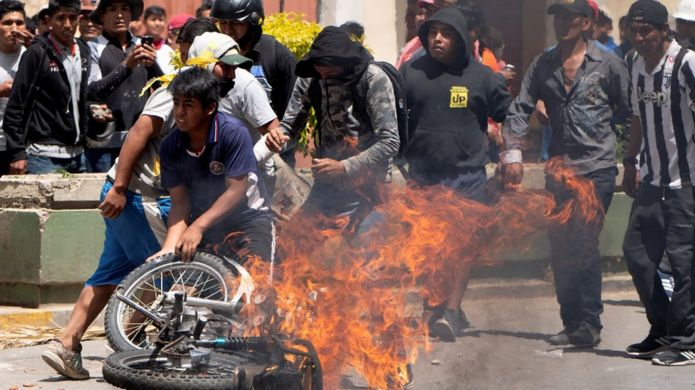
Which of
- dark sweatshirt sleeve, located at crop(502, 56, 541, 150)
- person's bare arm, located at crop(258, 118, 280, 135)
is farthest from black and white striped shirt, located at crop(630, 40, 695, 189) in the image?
person's bare arm, located at crop(258, 118, 280, 135)

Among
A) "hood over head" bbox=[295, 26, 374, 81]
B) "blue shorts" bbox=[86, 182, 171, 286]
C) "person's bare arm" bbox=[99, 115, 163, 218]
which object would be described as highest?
"hood over head" bbox=[295, 26, 374, 81]

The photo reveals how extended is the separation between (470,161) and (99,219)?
247 cm

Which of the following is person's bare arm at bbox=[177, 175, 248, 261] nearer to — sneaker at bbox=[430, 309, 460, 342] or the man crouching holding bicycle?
the man crouching holding bicycle

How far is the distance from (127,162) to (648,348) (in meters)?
3.54

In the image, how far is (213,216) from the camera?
22.5ft

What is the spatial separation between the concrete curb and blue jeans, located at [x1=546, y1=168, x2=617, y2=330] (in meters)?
0.53

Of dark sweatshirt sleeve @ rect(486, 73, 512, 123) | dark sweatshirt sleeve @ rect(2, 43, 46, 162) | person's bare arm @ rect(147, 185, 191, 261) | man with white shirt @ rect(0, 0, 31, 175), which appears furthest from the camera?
man with white shirt @ rect(0, 0, 31, 175)

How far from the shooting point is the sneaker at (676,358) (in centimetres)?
842

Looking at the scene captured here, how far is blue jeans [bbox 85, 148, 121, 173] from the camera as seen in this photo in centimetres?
1006

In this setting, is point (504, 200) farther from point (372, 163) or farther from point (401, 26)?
point (401, 26)

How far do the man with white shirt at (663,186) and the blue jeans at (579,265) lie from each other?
0.86 ft

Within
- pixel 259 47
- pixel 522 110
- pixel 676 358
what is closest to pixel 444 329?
pixel 676 358

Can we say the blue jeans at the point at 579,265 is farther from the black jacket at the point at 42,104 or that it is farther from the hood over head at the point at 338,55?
the black jacket at the point at 42,104

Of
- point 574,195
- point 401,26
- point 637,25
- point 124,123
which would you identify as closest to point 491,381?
point 574,195
